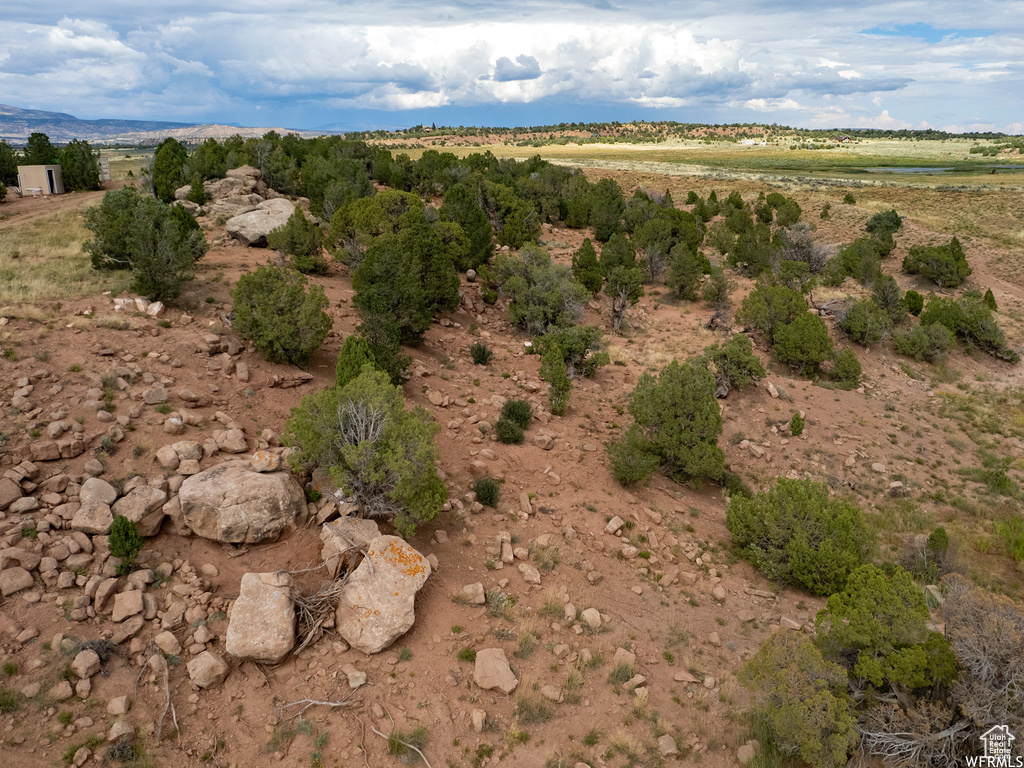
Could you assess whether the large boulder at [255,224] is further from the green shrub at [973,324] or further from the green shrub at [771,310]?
the green shrub at [973,324]

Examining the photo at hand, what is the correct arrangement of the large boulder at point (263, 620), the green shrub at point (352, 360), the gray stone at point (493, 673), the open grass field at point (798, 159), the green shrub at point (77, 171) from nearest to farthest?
the large boulder at point (263, 620)
the gray stone at point (493, 673)
the green shrub at point (352, 360)
the green shrub at point (77, 171)
the open grass field at point (798, 159)

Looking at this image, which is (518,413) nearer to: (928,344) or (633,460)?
(633,460)

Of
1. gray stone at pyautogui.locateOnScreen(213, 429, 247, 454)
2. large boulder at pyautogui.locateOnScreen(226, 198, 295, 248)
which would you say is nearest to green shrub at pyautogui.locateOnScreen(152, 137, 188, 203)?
large boulder at pyautogui.locateOnScreen(226, 198, 295, 248)

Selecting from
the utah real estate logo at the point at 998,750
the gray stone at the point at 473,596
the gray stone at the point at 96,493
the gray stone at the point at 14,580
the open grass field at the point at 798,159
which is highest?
the open grass field at the point at 798,159

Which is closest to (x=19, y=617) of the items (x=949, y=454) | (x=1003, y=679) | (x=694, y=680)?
(x=694, y=680)

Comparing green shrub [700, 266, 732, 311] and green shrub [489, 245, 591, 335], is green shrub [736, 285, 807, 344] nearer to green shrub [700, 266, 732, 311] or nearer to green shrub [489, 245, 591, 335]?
green shrub [700, 266, 732, 311]

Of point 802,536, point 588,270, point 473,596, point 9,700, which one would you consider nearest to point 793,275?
point 588,270

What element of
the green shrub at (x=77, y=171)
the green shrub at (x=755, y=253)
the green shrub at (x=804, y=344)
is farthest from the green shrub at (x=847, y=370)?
the green shrub at (x=77, y=171)
